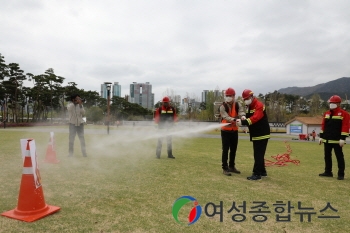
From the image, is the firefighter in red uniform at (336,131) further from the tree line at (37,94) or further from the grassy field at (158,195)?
the tree line at (37,94)

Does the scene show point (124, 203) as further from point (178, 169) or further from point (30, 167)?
point (178, 169)

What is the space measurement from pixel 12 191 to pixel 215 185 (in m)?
4.10

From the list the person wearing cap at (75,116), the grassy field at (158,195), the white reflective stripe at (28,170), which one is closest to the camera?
the grassy field at (158,195)

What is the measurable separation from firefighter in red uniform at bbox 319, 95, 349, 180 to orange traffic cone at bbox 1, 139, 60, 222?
681 cm

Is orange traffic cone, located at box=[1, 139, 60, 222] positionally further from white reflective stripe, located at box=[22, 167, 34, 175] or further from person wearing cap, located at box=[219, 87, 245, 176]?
person wearing cap, located at box=[219, 87, 245, 176]

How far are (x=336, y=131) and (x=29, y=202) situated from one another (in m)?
7.28

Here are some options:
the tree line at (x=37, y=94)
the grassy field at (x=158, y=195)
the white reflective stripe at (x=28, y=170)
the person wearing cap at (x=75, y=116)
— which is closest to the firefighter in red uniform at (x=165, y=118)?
the grassy field at (x=158, y=195)

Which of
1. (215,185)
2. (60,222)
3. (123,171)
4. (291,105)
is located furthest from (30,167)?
(291,105)

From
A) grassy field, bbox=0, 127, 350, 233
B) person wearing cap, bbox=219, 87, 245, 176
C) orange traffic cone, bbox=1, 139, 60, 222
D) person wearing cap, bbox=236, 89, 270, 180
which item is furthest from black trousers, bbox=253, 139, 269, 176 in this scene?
orange traffic cone, bbox=1, 139, 60, 222

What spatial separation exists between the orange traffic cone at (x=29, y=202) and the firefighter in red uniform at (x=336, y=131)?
6807mm

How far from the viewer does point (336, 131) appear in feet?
22.1

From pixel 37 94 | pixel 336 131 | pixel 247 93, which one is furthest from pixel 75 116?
pixel 37 94

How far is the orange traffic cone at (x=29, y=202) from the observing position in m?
3.58

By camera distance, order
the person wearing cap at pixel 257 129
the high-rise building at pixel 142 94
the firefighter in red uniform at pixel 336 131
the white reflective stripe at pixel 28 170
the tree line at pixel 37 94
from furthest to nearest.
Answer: the high-rise building at pixel 142 94 → the tree line at pixel 37 94 → the firefighter in red uniform at pixel 336 131 → the person wearing cap at pixel 257 129 → the white reflective stripe at pixel 28 170
